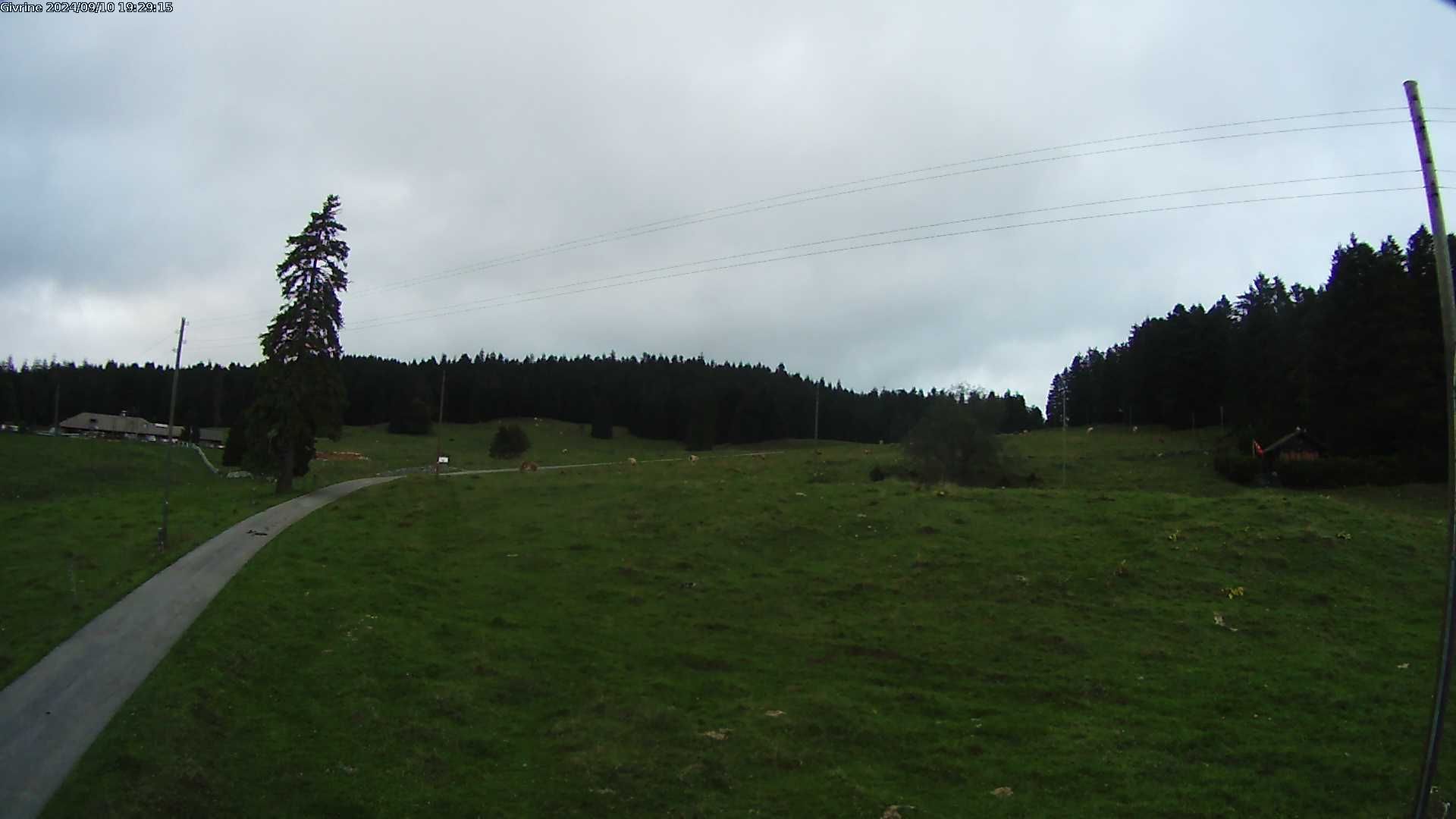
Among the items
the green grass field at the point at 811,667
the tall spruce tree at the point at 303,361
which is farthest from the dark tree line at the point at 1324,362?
the tall spruce tree at the point at 303,361

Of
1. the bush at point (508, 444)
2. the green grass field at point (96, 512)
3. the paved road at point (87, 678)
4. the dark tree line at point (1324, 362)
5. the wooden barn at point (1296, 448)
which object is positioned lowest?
the paved road at point (87, 678)

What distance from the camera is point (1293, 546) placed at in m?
39.7

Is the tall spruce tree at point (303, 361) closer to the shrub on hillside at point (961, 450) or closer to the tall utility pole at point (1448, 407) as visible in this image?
the shrub on hillside at point (961, 450)

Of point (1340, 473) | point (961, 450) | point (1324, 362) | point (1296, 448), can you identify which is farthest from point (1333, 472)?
point (961, 450)

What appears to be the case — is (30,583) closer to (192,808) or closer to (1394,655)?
(192,808)

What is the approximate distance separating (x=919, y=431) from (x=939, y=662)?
4436 cm

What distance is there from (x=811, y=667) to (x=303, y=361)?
45.7 m

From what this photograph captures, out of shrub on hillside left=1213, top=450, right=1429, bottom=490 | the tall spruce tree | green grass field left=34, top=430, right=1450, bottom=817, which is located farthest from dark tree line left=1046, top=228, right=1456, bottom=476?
the tall spruce tree

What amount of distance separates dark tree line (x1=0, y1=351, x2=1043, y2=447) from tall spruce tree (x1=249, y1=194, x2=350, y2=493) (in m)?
80.6

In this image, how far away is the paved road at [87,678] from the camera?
19234mm

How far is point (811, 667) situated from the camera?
95.7 ft

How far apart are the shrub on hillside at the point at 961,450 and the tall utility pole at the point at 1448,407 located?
53372mm

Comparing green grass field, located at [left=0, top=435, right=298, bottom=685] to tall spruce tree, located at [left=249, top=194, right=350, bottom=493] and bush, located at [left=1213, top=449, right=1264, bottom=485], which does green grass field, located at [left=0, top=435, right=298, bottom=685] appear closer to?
tall spruce tree, located at [left=249, top=194, right=350, bottom=493]

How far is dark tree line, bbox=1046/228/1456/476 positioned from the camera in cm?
6912
